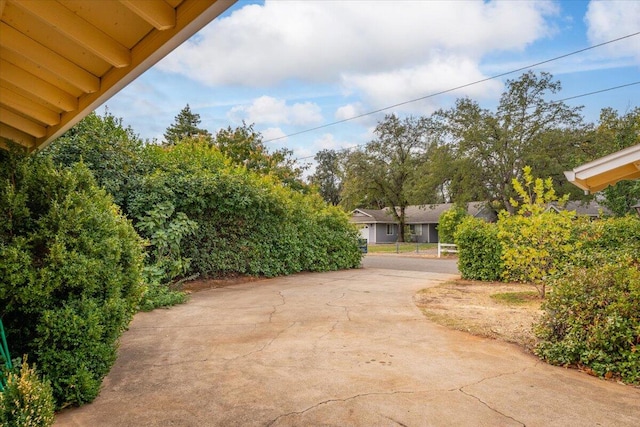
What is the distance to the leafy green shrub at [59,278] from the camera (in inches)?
99.4

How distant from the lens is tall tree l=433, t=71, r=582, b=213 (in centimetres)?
2255

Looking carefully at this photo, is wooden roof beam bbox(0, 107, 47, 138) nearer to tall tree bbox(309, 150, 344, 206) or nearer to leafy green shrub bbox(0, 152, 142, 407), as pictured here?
leafy green shrub bbox(0, 152, 142, 407)

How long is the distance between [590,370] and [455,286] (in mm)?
5713

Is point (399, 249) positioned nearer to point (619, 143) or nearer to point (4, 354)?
point (619, 143)

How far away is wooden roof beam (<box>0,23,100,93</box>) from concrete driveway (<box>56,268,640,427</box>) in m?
2.36

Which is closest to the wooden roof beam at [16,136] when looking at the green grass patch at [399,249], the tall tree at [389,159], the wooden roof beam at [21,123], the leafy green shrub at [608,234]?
the wooden roof beam at [21,123]

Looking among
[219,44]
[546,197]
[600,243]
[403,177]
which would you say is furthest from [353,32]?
[403,177]

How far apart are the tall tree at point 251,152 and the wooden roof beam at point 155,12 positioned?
589 inches

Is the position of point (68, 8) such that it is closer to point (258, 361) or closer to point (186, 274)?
point (258, 361)

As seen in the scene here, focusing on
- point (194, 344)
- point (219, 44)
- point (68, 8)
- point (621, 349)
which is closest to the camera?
point (68, 8)

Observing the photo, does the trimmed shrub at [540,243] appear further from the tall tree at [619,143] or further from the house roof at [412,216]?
the house roof at [412,216]

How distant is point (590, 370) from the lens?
137 inches

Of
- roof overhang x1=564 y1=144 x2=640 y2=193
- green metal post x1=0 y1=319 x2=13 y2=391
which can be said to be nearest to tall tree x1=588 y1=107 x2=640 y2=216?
roof overhang x1=564 y1=144 x2=640 y2=193

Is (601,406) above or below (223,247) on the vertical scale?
below
